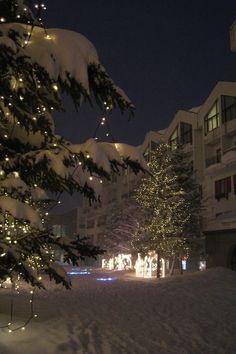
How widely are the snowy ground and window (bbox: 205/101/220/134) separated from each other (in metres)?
23.3

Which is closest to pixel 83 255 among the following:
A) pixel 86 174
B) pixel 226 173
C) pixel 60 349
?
pixel 86 174

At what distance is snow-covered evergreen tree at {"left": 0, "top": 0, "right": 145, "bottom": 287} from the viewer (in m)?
4.14

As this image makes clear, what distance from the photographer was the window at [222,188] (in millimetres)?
31719

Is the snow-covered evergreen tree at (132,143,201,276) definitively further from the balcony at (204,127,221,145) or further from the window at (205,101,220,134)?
the window at (205,101,220,134)

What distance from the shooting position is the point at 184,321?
37.2 feet

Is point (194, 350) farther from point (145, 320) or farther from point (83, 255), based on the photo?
point (83, 255)

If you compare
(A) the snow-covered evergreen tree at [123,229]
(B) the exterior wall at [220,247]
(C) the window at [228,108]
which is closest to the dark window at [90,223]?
(A) the snow-covered evergreen tree at [123,229]

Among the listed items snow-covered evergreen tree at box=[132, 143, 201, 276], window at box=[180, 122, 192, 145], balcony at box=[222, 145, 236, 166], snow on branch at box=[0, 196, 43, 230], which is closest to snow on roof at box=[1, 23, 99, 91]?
snow on branch at box=[0, 196, 43, 230]

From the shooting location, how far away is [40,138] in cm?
498

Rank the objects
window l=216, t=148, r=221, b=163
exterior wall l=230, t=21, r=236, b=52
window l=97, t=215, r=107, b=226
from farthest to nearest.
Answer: window l=97, t=215, r=107, b=226, window l=216, t=148, r=221, b=163, exterior wall l=230, t=21, r=236, b=52

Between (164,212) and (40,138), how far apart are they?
80.7 feet

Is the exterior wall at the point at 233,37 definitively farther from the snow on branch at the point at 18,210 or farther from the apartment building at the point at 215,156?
the snow on branch at the point at 18,210

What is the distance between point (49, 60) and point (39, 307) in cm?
1054

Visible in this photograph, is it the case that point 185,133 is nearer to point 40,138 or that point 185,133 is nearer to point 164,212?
point 164,212
